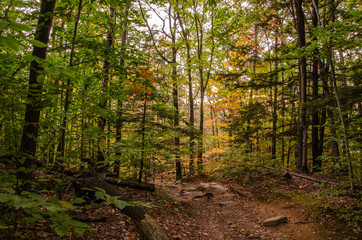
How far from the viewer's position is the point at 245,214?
720 centimetres

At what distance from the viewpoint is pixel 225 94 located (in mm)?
15055

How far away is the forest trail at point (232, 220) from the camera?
5.19m

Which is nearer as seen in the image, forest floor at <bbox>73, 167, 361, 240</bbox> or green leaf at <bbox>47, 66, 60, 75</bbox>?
green leaf at <bbox>47, 66, 60, 75</bbox>

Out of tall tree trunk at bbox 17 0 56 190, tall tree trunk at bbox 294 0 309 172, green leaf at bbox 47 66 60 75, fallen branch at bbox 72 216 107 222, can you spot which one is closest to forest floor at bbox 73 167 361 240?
fallen branch at bbox 72 216 107 222

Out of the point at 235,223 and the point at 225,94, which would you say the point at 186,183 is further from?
the point at 225,94

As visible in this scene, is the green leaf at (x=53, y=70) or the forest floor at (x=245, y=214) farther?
the forest floor at (x=245, y=214)

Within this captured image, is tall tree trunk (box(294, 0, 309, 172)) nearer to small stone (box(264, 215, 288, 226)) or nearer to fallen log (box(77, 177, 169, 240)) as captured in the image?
small stone (box(264, 215, 288, 226))

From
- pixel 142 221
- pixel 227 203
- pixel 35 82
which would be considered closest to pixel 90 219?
pixel 142 221

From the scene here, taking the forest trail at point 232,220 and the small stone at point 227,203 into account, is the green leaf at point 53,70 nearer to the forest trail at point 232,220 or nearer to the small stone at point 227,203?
the forest trail at point 232,220

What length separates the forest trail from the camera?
519 cm

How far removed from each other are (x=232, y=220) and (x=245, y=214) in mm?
789

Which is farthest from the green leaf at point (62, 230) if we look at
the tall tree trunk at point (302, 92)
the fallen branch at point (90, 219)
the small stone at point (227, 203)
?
the tall tree trunk at point (302, 92)

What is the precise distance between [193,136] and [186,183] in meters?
3.29

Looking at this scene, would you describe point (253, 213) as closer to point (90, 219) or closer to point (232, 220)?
point (232, 220)
